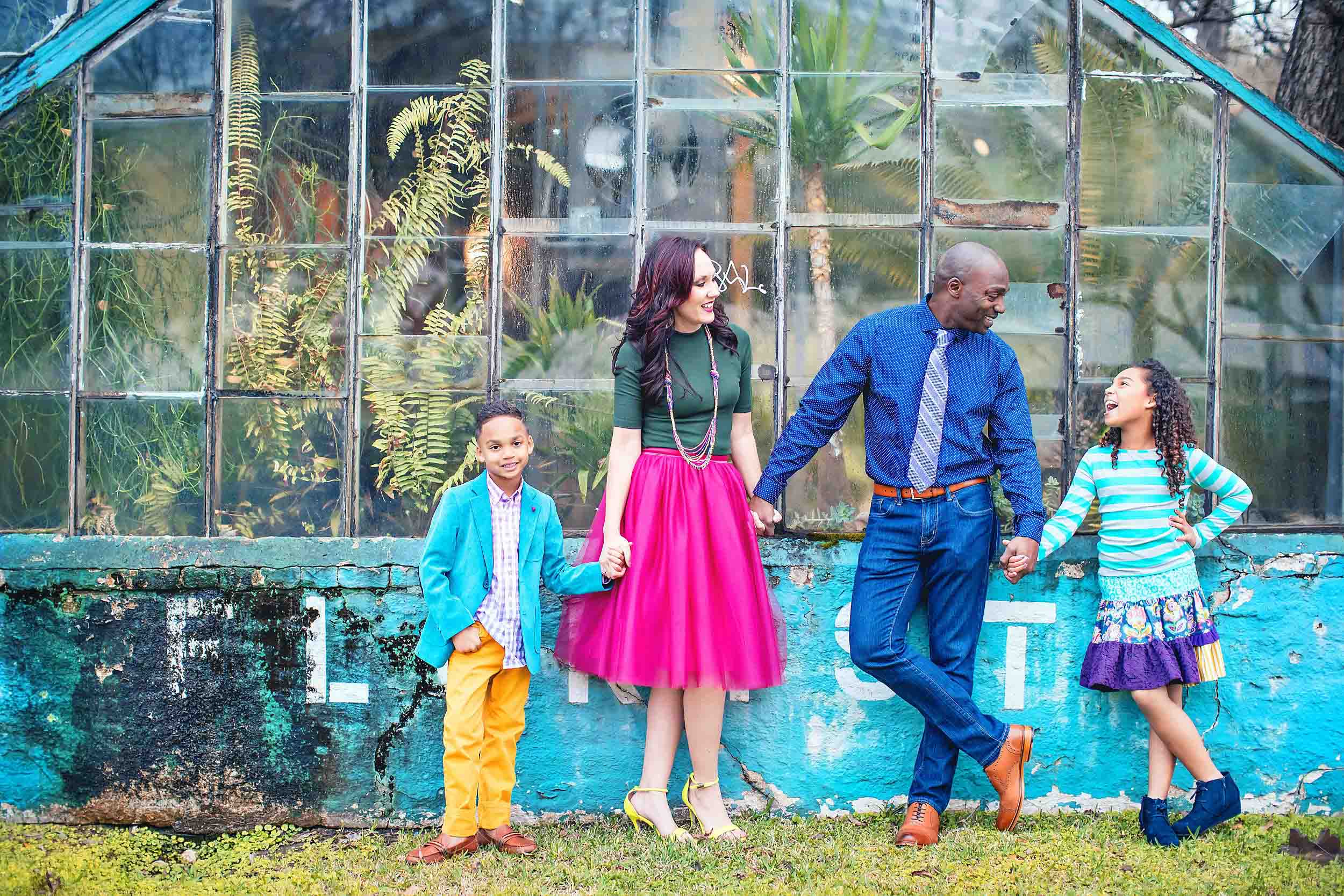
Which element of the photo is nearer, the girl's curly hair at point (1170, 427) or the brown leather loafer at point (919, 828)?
the brown leather loafer at point (919, 828)

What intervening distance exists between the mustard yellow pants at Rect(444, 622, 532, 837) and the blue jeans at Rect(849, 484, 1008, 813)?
126cm

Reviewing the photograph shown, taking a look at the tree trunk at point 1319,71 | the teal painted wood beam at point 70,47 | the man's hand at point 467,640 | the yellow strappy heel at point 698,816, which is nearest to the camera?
the man's hand at point 467,640

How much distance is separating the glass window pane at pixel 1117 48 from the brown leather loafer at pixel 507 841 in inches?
146

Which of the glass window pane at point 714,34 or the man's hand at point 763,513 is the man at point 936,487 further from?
the glass window pane at point 714,34

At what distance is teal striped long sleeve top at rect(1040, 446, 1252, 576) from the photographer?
4.03 meters

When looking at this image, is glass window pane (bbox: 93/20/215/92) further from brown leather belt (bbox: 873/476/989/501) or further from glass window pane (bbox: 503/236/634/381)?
brown leather belt (bbox: 873/476/989/501)

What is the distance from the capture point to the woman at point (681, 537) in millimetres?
3826

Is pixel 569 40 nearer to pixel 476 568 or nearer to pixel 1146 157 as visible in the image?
pixel 476 568

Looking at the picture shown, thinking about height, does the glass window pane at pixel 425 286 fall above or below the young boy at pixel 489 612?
above

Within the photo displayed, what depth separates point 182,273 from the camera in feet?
14.6

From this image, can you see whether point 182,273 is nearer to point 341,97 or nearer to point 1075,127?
point 341,97

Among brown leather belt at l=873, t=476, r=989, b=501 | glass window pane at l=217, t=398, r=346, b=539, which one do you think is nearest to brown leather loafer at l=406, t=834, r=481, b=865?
glass window pane at l=217, t=398, r=346, b=539

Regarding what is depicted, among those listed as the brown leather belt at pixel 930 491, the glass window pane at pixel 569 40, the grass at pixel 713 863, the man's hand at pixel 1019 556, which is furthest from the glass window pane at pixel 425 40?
the grass at pixel 713 863

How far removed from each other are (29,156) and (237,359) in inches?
46.1
